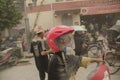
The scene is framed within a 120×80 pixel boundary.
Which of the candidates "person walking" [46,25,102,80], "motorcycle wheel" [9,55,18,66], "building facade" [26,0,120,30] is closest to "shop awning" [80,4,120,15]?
"building facade" [26,0,120,30]

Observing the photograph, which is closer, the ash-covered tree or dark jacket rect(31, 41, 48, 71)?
dark jacket rect(31, 41, 48, 71)

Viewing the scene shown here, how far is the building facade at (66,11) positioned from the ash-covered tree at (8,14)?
6554 mm

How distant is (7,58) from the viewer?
42.4ft

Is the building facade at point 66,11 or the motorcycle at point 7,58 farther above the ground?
the building facade at point 66,11

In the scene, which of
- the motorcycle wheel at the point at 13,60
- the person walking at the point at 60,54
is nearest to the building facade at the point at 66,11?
the motorcycle wheel at the point at 13,60

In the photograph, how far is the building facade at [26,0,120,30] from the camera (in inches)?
1021

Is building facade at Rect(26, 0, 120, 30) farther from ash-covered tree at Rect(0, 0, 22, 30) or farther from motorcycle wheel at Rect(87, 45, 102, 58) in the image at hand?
motorcycle wheel at Rect(87, 45, 102, 58)

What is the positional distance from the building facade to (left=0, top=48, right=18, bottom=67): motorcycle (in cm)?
1314

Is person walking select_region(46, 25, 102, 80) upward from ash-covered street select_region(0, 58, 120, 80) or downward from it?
upward

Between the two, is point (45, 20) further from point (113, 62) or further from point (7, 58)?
point (113, 62)

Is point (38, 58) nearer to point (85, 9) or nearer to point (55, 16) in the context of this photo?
point (85, 9)

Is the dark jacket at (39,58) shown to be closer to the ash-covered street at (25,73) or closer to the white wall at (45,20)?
the ash-covered street at (25,73)

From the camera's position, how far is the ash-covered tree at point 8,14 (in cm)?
1865

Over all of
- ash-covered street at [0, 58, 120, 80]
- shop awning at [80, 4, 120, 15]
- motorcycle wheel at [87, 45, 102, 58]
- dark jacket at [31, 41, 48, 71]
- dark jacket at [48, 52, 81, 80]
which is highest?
dark jacket at [48, 52, 81, 80]
